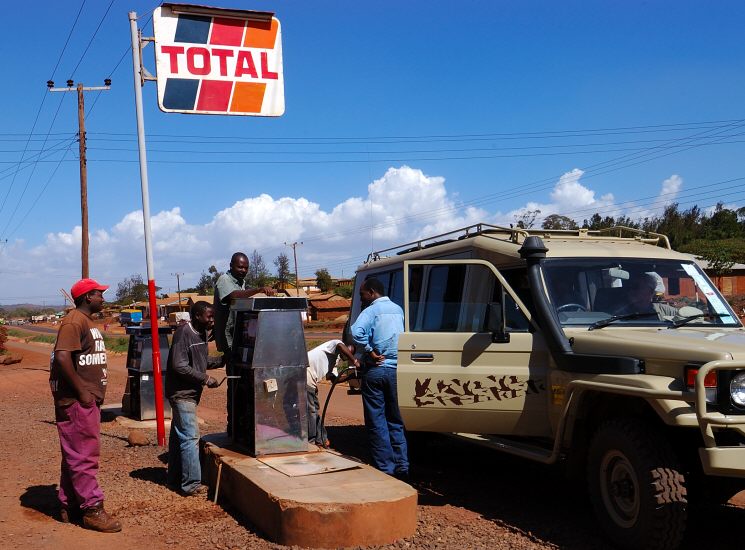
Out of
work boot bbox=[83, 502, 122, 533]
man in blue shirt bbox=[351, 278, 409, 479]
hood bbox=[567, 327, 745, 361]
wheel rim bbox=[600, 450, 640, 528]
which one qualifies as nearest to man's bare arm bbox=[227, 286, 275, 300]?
man in blue shirt bbox=[351, 278, 409, 479]

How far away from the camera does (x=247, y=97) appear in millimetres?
9125

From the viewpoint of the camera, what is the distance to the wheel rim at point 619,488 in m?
4.89

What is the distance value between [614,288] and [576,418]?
53.1 inches

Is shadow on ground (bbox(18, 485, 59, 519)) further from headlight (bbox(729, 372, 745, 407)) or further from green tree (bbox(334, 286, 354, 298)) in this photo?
green tree (bbox(334, 286, 354, 298))

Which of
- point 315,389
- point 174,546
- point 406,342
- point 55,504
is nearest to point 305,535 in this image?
point 174,546

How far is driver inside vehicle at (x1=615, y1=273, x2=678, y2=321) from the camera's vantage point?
599 cm

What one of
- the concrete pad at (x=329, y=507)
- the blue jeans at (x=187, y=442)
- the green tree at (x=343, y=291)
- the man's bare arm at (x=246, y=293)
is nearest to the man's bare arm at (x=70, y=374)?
the blue jeans at (x=187, y=442)

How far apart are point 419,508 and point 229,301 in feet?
9.57

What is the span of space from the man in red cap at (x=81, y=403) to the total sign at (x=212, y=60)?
3.92 meters

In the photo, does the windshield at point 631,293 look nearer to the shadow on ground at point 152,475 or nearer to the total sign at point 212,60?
the shadow on ground at point 152,475

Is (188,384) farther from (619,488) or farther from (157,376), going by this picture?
(619,488)

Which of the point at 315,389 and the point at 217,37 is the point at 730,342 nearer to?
the point at 315,389

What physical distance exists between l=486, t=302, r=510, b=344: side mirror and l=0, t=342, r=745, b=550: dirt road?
56.3 inches

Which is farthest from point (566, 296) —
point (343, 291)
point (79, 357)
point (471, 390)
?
point (343, 291)
